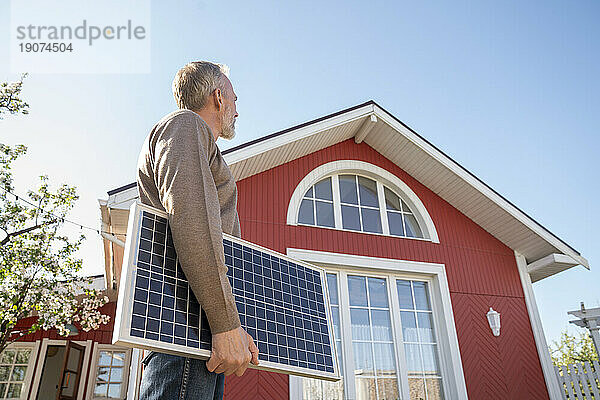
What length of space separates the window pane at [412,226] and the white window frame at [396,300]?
67 cm

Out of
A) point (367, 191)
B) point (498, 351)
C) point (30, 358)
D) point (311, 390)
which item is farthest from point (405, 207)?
point (30, 358)

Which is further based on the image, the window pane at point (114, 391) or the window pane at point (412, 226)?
the window pane at point (114, 391)

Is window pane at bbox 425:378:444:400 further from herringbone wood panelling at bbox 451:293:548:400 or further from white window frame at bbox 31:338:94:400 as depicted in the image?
white window frame at bbox 31:338:94:400

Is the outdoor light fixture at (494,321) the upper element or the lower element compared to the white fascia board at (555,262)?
lower

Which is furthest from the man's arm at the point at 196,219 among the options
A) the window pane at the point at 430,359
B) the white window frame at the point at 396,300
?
the window pane at the point at 430,359

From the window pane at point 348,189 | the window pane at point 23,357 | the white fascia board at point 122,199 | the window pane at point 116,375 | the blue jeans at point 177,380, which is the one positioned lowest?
the blue jeans at point 177,380

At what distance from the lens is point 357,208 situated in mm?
8062

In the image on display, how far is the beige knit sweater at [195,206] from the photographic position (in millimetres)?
1301

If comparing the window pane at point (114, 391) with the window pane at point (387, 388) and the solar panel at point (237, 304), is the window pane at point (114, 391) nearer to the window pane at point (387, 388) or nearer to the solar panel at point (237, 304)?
the window pane at point (387, 388)

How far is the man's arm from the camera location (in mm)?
1300

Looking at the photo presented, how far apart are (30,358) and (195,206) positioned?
1086cm

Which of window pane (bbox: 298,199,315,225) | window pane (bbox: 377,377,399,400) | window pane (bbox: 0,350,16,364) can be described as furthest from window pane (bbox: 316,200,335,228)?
window pane (bbox: 0,350,16,364)

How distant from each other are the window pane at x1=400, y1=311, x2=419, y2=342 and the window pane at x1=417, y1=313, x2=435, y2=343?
4.0 inches

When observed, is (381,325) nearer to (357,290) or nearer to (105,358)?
(357,290)
